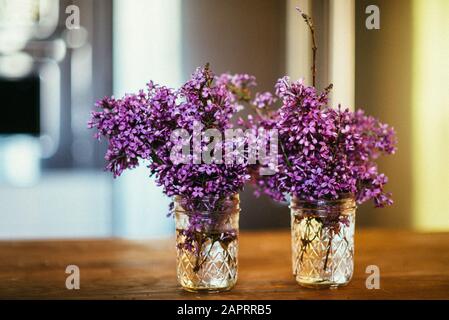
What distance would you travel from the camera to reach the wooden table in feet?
→ 3.65

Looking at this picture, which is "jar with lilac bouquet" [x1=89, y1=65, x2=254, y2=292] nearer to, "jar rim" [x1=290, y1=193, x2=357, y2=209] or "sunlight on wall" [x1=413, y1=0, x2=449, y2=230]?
"jar rim" [x1=290, y1=193, x2=357, y2=209]

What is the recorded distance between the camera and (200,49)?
3.20 metres

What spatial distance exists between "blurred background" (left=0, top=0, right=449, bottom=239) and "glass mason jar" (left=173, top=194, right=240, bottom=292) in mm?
2066

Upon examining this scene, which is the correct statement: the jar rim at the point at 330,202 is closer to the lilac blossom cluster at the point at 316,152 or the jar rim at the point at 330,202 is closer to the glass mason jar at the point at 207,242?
the lilac blossom cluster at the point at 316,152

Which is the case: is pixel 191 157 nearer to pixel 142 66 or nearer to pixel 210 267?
pixel 210 267

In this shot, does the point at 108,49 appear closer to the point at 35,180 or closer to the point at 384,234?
the point at 35,180

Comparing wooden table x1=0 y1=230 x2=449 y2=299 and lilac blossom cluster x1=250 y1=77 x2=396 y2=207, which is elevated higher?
lilac blossom cluster x1=250 y1=77 x2=396 y2=207

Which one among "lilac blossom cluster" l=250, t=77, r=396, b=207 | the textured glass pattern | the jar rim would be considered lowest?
the textured glass pattern

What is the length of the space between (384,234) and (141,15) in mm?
1896

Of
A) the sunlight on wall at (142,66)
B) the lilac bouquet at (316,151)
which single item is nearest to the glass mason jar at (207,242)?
the lilac bouquet at (316,151)

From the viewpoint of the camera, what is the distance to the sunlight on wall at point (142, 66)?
3127 mm

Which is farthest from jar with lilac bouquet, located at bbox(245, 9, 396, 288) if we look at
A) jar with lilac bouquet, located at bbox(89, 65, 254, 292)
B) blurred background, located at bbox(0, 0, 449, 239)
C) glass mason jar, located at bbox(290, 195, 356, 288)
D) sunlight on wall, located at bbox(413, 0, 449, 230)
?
sunlight on wall, located at bbox(413, 0, 449, 230)

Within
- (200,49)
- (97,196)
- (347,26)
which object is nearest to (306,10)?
(347,26)

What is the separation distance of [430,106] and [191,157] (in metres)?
2.40
